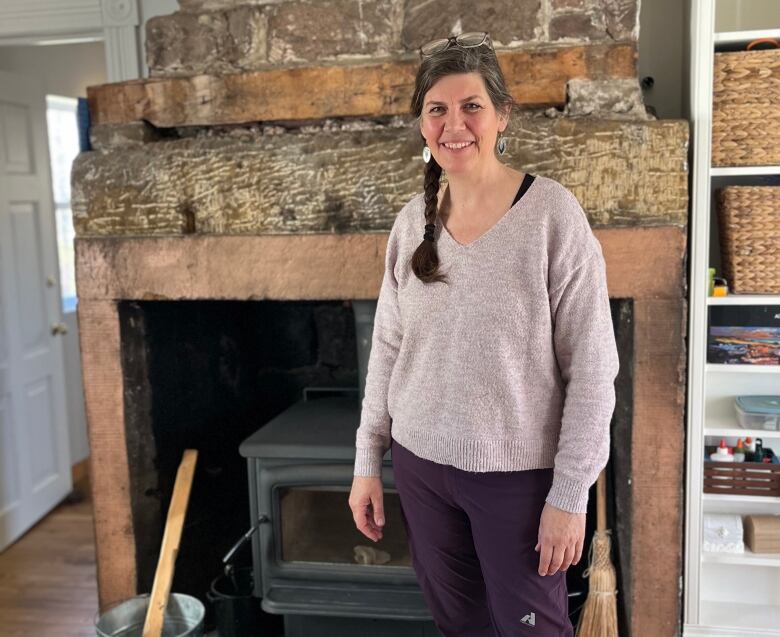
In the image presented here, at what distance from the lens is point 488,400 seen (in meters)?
1.45

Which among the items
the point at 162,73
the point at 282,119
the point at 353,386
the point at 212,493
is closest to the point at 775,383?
the point at 353,386

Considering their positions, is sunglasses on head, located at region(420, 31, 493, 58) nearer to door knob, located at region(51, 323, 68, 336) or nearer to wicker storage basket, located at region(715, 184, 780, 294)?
wicker storage basket, located at region(715, 184, 780, 294)

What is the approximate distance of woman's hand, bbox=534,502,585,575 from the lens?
142cm

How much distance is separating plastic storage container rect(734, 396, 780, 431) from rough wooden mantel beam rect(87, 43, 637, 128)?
3.15ft

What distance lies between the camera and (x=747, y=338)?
223cm

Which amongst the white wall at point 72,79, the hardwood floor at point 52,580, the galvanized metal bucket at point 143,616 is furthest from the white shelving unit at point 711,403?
the white wall at point 72,79

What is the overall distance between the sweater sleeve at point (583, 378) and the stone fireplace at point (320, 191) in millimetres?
626

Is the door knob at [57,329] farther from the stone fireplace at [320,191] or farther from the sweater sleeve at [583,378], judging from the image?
the sweater sleeve at [583,378]

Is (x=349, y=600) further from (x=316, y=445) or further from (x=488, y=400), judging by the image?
(x=488, y=400)

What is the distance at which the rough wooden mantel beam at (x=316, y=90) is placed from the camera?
2023 millimetres

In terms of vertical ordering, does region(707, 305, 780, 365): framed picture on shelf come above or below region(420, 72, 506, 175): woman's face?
below

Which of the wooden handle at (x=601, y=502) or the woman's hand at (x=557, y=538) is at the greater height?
the woman's hand at (x=557, y=538)

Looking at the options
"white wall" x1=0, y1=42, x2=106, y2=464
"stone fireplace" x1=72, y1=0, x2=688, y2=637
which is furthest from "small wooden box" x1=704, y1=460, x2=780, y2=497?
"white wall" x1=0, y1=42, x2=106, y2=464

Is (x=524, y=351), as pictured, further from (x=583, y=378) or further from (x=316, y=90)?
(x=316, y=90)
